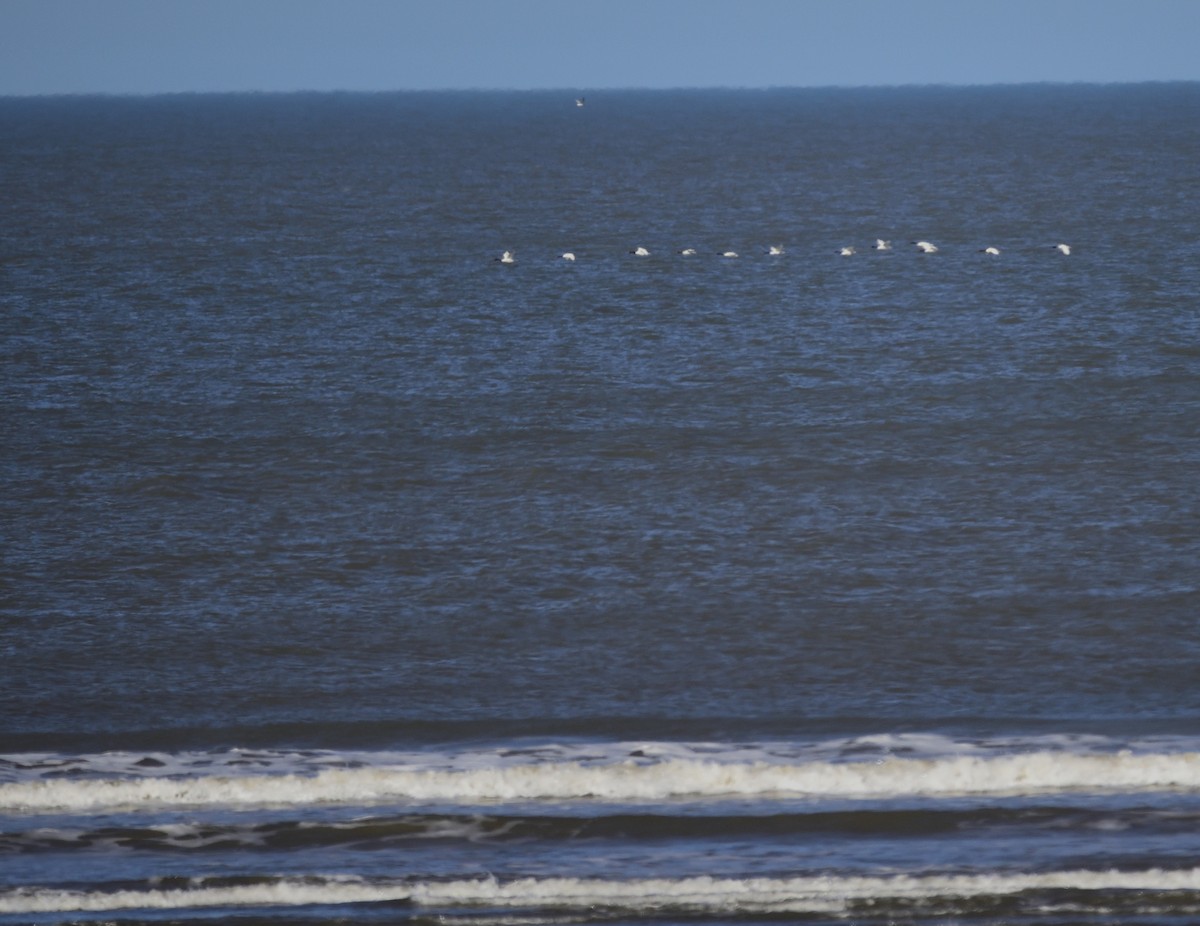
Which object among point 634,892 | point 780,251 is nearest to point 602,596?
point 634,892

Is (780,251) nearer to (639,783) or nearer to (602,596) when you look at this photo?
(602,596)

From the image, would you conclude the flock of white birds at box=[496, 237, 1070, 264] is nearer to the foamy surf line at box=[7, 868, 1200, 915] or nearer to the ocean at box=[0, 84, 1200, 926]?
the ocean at box=[0, 84, 1200, 926]

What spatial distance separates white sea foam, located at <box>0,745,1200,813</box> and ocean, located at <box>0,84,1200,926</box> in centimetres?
5

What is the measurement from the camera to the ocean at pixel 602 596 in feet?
38.2

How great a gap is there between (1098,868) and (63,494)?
16.8 metres

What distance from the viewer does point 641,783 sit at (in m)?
13.4

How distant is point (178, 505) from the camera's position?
2331 centimetres

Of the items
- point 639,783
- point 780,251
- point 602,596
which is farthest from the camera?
point 780,251

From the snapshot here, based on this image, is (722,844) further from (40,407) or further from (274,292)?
(274,292)

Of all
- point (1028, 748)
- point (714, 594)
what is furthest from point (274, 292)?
point (1028, 748)

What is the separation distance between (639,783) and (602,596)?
6.08 meters

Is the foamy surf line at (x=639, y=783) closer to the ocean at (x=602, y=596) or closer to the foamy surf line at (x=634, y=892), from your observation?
the ocean at (x=602, y=596)

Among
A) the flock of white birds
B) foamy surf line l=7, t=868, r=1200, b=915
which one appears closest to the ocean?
foamy surf line l=7, t=868, r=1200, b=915

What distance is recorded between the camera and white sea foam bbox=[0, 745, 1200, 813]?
43.1 feet
